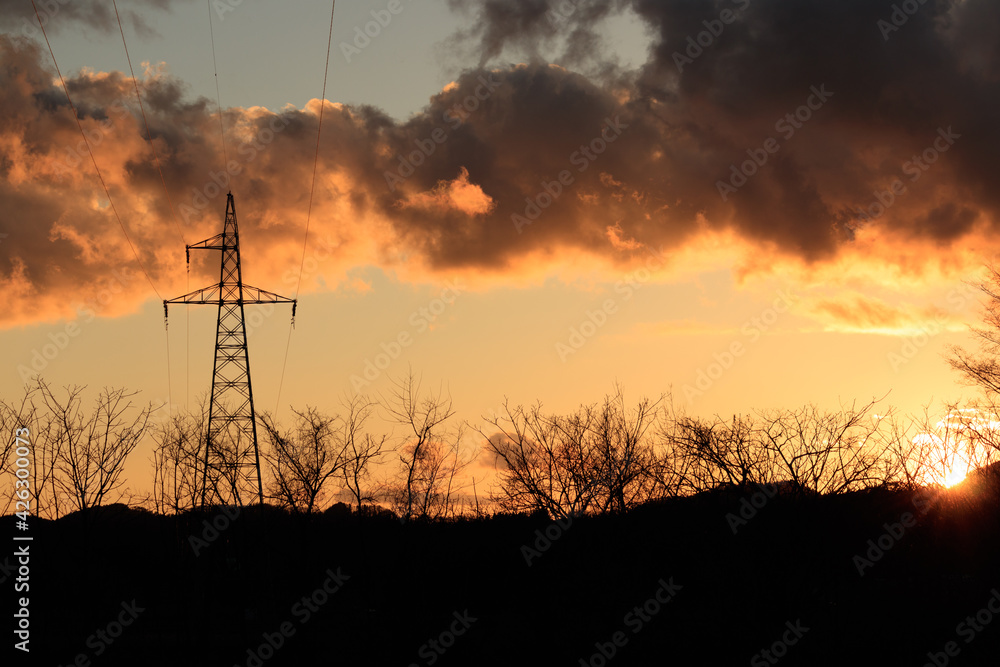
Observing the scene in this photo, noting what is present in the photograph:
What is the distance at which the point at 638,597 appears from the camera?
3203 cm

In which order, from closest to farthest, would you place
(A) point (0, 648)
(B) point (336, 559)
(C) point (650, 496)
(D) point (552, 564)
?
1. (A) point (0, 648)
2. (C) point (650, 496)
3. (D) point (552, 564)
4. (B) point (336, 559)

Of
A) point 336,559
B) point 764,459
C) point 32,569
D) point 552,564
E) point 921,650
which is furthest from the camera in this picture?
point 336,559

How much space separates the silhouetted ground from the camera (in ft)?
77.5

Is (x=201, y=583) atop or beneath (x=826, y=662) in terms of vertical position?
atop

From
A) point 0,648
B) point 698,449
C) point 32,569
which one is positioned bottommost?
point 0,648

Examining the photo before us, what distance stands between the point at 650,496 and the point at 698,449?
8.68 meters

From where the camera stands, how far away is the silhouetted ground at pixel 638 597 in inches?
930

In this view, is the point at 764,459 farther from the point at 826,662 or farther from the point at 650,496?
the point at 650,496

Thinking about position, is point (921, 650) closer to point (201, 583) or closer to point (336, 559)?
point (201, 583)

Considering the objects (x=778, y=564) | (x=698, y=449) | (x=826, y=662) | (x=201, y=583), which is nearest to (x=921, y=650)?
(x=826, y=662)

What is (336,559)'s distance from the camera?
161 feet

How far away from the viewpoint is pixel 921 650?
79.7 ft

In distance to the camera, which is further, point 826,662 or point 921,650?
point 921,650

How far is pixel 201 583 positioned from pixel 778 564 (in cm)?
1909
